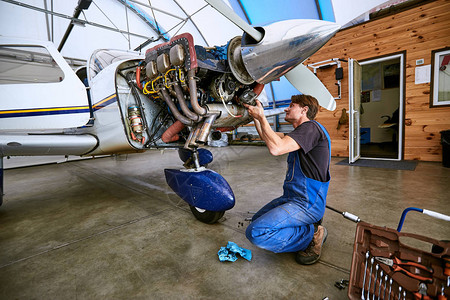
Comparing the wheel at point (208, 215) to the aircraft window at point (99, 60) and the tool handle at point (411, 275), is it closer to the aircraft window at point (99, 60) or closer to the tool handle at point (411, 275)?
the tool handle at point (411, 275)

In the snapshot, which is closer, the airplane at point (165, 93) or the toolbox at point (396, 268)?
the toolbox at point (396, 268)

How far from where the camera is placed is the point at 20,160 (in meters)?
6.53

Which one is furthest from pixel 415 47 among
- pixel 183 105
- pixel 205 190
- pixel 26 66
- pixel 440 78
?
pixel 26 66

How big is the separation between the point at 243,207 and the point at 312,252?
1.04 metres

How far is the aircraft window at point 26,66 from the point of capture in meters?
2.46

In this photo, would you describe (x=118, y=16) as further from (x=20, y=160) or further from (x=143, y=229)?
(x=143, y=229)

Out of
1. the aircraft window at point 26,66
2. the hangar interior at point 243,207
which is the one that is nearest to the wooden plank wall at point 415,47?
the hangar interior at point 243,207

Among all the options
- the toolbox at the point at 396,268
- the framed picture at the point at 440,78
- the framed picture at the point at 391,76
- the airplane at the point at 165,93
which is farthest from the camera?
the framed picture at the point at 391,76

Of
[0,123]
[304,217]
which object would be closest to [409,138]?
[304,217]

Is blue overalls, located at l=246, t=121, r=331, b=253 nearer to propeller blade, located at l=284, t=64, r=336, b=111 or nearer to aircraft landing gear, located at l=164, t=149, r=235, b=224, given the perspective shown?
aircraft landing gear, located at l=164, t=149, r=235, b=224

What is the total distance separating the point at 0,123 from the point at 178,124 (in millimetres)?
2224

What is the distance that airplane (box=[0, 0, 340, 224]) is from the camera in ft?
4.69

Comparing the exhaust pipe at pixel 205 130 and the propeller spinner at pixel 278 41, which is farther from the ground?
the propeller spinner at pixel 278 41

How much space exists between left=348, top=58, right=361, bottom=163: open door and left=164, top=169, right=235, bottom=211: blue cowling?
3.74m
